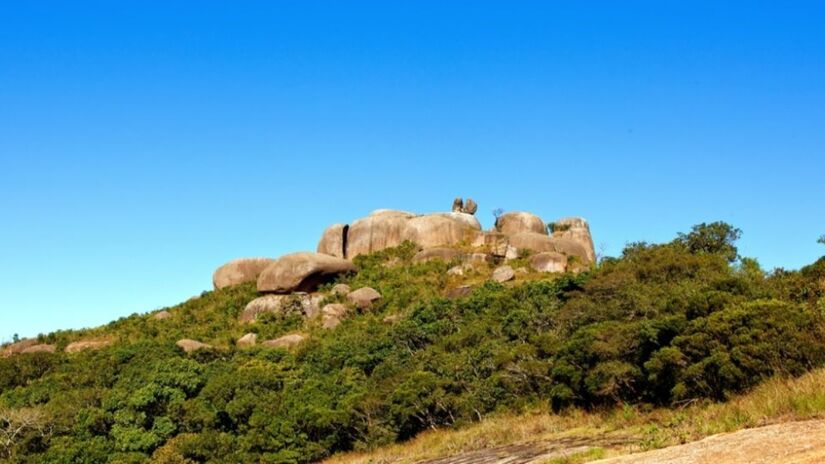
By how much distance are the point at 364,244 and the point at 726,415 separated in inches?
1977

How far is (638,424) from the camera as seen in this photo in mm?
14547

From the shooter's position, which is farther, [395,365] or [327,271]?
[327,271]

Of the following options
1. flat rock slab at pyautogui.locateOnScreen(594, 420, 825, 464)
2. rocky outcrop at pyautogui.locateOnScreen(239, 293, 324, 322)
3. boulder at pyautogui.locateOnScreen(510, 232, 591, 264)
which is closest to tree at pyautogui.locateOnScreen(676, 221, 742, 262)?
boulder at pyautogui.locateOnScreen(510, 232, 591, 264)

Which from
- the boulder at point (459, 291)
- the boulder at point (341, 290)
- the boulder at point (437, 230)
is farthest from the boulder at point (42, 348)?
the boulder at point (437, 230)

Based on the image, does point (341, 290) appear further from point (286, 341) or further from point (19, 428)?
point (19, 428)

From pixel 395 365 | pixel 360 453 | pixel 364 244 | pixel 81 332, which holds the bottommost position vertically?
pixel 360 453

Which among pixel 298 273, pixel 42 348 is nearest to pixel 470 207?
pixel 298 273

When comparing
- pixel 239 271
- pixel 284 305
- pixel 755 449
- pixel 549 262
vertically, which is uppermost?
pixel 239 271

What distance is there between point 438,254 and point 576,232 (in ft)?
44.1

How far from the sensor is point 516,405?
23.1 meters

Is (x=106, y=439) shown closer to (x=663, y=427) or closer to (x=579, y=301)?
(x=579, y=301)

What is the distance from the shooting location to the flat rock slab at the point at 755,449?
7.84 m

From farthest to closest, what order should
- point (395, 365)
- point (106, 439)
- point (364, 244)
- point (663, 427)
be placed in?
point (364, 244), point (395, 365), point (106, 439), point (663, 427)

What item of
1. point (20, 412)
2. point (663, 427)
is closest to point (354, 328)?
point (20, 412)
